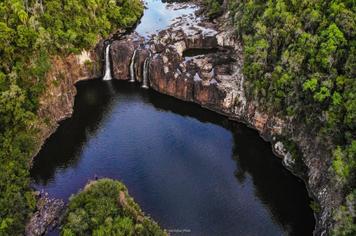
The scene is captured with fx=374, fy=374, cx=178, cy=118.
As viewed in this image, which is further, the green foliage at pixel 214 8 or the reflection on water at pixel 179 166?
the green foliage at pixel 214 8

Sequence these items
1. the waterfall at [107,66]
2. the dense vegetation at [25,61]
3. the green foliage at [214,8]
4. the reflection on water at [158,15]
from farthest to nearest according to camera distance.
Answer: the green foliage at [214,8] → the reflection on water at [158,15] → the waterfall at [107,66] → the dense vegetation at [25,61]

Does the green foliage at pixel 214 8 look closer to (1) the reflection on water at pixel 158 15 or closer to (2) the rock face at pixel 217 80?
(1) the reflection on water at pixel 158 15

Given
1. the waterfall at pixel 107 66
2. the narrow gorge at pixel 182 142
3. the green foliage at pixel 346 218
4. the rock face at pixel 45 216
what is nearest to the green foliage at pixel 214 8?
the narrow gorge at pixel 182 142

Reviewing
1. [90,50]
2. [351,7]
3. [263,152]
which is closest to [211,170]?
[263,152]

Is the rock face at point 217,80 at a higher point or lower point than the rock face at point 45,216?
higher

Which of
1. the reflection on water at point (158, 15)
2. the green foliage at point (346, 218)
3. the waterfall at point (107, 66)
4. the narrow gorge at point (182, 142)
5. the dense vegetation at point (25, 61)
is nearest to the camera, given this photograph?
the green foliage at point (346, 218)

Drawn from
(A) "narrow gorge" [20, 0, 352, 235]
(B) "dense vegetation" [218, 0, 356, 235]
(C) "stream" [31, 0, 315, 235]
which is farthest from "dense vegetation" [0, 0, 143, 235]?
(B) "dense vegetation" [218, 0, 356, 235]

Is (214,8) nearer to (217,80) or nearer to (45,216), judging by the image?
(217,80)
